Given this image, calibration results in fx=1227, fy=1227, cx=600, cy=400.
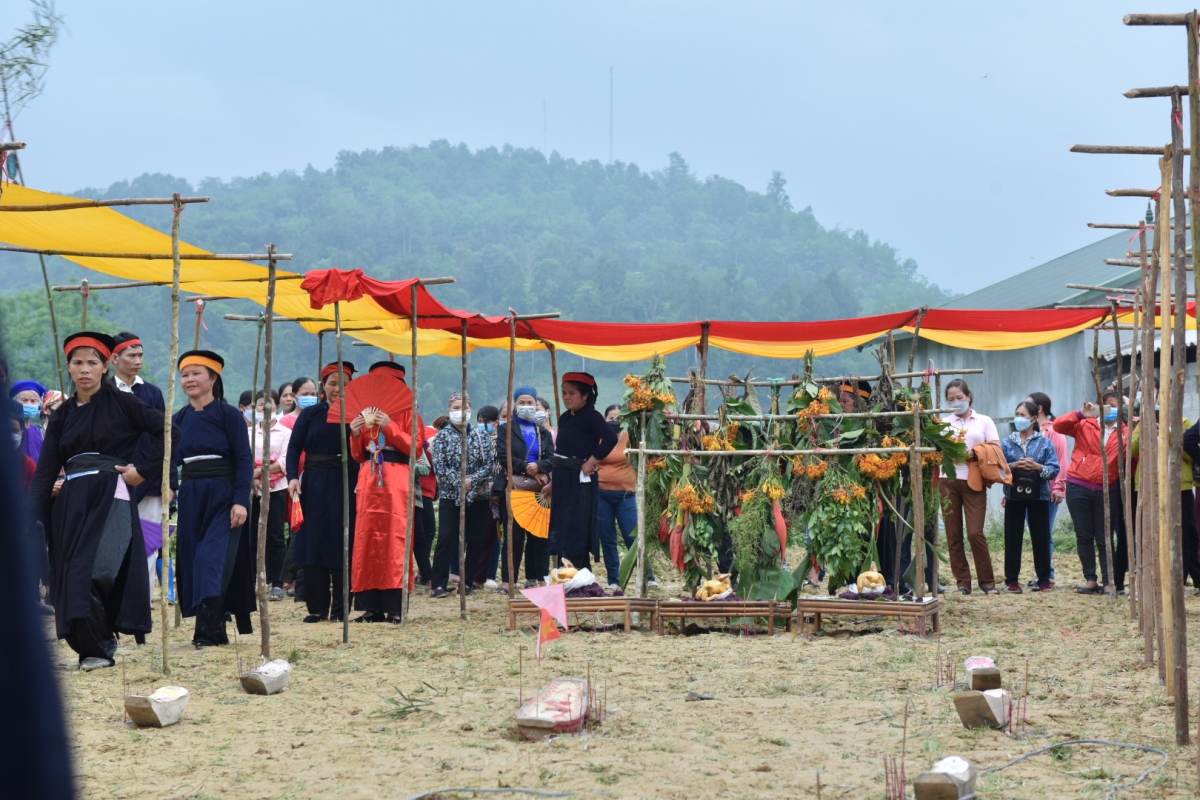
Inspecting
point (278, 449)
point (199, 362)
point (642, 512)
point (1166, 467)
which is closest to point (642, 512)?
point (642, 512)

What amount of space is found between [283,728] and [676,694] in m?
1.85

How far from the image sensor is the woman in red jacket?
10195 millimetres

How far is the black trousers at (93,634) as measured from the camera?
21.2 ft

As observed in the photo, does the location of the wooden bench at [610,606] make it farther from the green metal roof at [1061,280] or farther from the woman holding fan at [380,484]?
the green metal roof at [1061,280]

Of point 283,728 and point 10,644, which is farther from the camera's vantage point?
point 283,728

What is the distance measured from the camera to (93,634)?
6.54m

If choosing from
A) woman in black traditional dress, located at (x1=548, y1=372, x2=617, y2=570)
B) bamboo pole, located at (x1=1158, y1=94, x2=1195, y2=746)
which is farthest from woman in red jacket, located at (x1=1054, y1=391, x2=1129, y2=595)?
bamboo pole, located at (x1=1158, y1=94, x2=1195, y2=746)

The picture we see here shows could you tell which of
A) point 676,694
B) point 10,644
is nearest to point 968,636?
point 676,694

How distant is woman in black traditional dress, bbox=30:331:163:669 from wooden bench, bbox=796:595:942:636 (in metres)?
4.09

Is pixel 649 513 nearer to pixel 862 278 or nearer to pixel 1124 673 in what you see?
pixel 1124 673

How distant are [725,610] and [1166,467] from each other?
3736mm

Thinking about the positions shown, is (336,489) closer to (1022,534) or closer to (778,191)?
(1022,534)

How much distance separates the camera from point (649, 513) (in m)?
8.52

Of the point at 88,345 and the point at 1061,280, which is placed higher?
the point at 1061,280
